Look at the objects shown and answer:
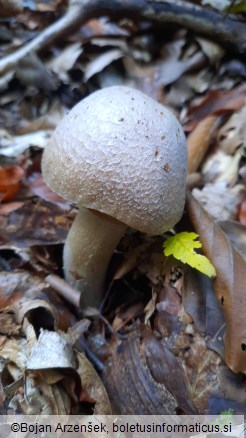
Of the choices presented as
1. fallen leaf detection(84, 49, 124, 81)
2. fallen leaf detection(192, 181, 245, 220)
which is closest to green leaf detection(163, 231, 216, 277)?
fallen leaf detection(192, 181, 245, 220)

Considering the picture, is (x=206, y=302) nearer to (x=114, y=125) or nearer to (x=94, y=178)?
(x=94, y=178)

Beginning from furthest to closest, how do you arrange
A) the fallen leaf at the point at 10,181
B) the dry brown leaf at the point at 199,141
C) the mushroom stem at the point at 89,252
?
the dry brown leaf at the point at 199,141 → the fallen leaf at the point at 10,181 → the mushroom stem at the point at 89,252

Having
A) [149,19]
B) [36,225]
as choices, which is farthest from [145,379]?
[149,19]

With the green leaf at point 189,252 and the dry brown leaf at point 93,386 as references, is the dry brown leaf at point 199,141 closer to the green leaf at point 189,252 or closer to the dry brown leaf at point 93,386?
the green leaf at point 189,252

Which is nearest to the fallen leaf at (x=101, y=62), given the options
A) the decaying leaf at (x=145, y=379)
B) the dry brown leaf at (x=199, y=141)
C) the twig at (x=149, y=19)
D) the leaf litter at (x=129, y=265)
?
the leaf litter at (x=129, y=265)

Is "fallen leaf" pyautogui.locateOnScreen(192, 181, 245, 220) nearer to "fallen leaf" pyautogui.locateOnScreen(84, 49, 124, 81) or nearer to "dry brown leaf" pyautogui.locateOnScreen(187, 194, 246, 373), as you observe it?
"dry brown leaf" pyautogui.locateOnScreen(187, 194, 246, 373)

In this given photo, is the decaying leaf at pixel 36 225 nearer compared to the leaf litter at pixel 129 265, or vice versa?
the leaf litter at pixel 129 265

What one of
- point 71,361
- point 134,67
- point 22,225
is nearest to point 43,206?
point 22,225

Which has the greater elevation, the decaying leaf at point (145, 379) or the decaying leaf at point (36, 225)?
the decaying leaf at point (36, 225)
